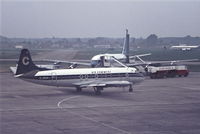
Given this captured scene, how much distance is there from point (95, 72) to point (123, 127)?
27232mm

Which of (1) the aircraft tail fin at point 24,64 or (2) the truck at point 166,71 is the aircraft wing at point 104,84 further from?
(2) the truck at point 166,71

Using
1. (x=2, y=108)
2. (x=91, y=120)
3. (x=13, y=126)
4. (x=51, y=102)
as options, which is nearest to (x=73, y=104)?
(x=51, y=102)

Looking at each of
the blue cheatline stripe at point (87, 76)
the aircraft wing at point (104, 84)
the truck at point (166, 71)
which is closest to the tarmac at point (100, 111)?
the aircraft wing at point (104, 84)

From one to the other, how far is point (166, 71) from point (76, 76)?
36.2m

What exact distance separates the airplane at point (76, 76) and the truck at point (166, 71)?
1089 inches

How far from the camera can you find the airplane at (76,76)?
58469mm

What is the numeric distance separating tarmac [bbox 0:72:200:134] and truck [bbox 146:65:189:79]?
2171cm

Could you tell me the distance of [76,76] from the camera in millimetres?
60469

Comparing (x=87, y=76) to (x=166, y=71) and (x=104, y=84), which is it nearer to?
(x=104, y=84)

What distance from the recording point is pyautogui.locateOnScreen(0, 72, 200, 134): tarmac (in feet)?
112

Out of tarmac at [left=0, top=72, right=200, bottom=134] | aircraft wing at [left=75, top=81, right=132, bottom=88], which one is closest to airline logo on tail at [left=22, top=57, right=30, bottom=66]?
tarmac at [left=0, top=72, right=200, bottom=134]

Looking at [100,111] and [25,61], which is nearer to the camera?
[100,111]

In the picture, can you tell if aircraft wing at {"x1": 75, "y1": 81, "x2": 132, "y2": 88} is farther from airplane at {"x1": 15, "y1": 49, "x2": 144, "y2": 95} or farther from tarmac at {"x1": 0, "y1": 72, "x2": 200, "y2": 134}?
tarmac at {"x1": 0, "y1": 72, "x2": 200, "y2": 134}

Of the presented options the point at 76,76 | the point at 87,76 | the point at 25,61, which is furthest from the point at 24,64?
the point at 87,76
